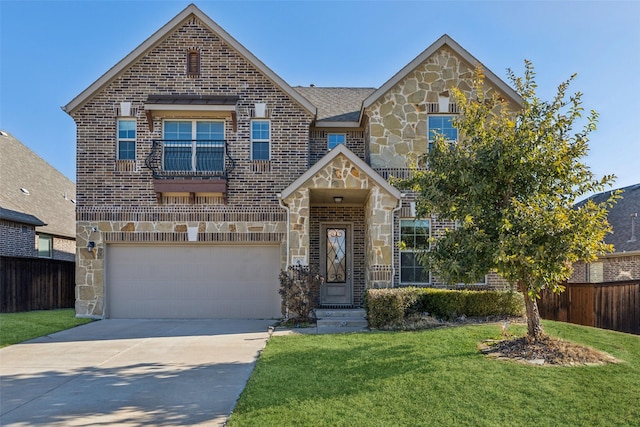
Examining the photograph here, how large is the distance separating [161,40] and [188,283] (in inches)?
282

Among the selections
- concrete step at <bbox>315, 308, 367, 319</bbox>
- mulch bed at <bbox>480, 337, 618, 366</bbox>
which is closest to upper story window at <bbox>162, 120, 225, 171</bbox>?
concrete step at <bbox>315, 308, 367, 319</bbox>

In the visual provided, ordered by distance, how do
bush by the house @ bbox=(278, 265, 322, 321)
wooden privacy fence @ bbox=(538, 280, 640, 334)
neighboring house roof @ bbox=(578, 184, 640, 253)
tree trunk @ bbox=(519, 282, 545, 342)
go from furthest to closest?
neighboring house roof @ bbox=(578, 184, 640, 253)
wooden privacy fence @ bbox=(538, 280, 640, 334)
bush by the house @ bbox=(278, 265, 322, 321)
tree trunk @ bbox=(519, 282, 545, 342)

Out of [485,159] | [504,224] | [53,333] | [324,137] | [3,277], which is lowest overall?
[53,333]

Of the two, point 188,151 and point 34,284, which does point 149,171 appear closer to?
point 188,151

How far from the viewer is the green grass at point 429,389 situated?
5.62m

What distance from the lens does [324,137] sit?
15594 millimetres

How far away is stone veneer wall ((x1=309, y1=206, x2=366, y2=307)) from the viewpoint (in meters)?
14.9

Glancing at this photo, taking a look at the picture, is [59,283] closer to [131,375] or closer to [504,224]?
[131,375]

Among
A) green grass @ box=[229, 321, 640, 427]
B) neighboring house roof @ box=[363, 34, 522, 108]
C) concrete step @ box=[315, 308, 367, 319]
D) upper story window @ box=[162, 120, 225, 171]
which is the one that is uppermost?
neighboring house roof @ box=[363, 34, 522, 108]

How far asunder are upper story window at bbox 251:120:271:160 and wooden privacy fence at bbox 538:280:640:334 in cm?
921

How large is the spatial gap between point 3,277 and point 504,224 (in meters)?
14.6

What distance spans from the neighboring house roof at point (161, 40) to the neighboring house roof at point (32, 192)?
578 cm

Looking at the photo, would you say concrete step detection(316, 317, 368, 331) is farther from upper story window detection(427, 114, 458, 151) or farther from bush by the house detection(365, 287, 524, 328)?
upper story window detection(427, 114, 458, 151)

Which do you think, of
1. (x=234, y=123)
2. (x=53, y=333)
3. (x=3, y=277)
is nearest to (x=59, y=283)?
(x=3, y=277)
